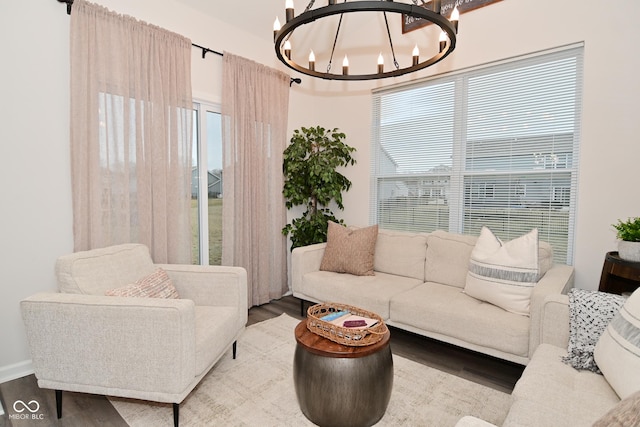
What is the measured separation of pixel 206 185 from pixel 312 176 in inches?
44.8

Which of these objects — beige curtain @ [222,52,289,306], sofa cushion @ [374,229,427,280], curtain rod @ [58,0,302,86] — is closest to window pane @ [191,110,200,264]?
beige curtain @ [222,52,289,306]

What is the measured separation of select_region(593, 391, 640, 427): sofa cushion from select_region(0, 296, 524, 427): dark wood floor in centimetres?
167

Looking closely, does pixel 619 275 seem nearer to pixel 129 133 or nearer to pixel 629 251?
pixel 629 251

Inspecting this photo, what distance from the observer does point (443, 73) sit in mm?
3252

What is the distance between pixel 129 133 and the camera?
8.59 ft

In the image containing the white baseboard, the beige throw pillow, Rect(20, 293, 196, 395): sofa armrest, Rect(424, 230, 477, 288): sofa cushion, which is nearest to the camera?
Rect(20, 293, 196, 395): sofa armrest

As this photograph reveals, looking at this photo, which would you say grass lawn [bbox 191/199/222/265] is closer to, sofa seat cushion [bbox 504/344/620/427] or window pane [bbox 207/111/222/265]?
window pane [bbox 207/111/222/265]

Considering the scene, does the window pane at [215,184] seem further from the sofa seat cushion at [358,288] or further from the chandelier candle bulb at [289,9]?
the chandelier candle bulb at [289,9]

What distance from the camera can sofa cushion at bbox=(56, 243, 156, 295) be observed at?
73.9 inches

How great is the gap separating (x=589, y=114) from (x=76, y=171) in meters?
3.83

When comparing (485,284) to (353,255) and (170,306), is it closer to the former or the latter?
(353,255)

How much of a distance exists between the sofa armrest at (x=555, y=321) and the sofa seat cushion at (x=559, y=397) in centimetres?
29

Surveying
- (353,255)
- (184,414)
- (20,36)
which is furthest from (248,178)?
(184,414)

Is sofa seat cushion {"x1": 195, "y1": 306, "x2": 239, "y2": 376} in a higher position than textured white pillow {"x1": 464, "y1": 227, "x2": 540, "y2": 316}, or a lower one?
lower
